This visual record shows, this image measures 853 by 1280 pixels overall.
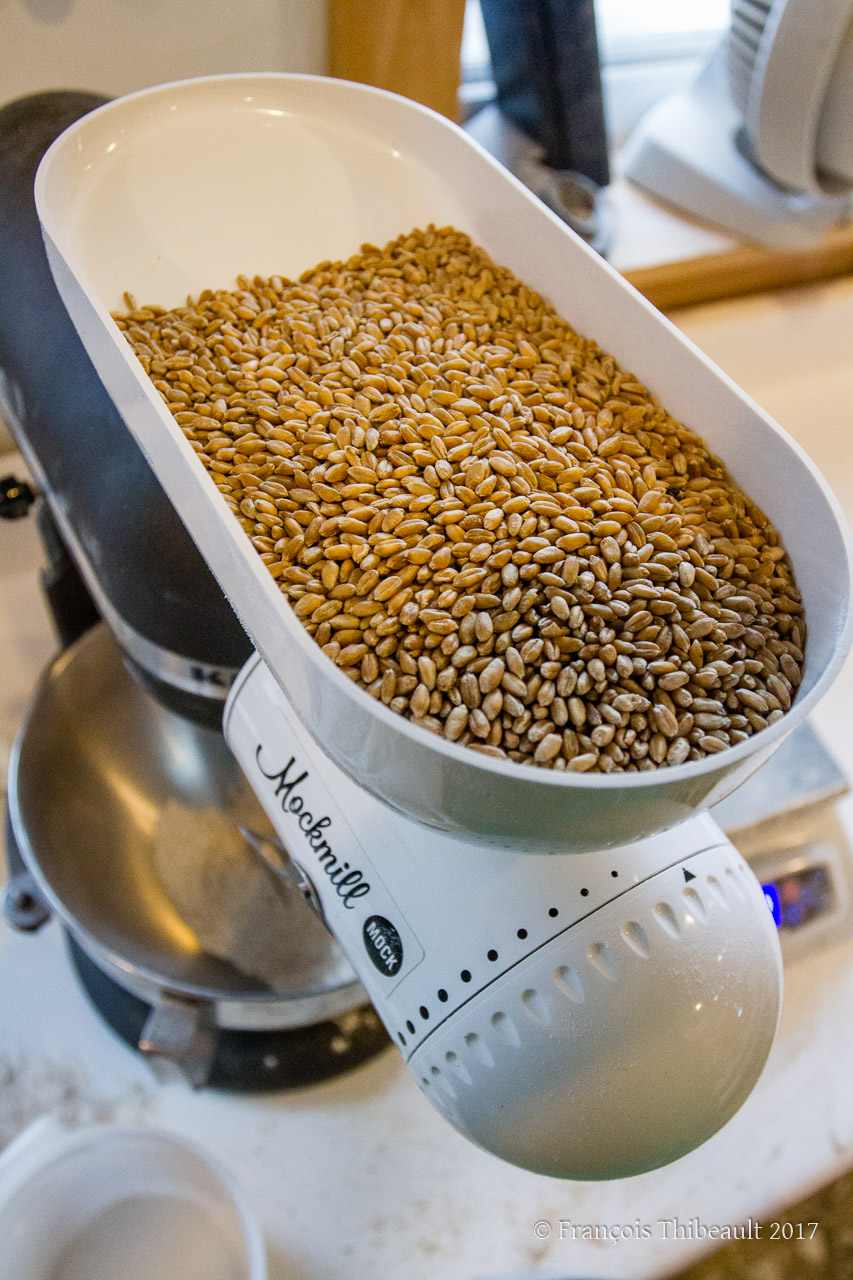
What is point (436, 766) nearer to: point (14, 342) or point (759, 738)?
point (759, 738)

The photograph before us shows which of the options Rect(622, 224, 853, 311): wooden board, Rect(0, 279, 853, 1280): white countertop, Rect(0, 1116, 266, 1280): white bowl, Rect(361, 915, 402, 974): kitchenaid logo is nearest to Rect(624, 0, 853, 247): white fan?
Rect(622, 224, 853, 311): wooden board

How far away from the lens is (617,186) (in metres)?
1.31

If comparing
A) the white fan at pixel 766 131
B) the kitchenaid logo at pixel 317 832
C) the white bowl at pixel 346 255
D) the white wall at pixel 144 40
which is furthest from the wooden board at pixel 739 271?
the kitchenaid logo at pixel 317 832

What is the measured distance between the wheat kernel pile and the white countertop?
21.8 inches

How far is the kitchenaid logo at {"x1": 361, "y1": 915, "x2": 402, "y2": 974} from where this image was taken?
410 millimetres

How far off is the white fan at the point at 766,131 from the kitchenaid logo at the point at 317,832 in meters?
0.95

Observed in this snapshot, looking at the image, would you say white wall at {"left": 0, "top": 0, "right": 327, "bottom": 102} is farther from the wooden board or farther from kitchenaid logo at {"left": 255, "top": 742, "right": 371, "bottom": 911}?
kitchenaid logo at {"left": 255, "top": 742, "right": 371, "bottom": 911}

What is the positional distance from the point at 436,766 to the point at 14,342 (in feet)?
1.34

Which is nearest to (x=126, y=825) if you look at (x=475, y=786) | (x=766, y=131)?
(x=475, y=786)

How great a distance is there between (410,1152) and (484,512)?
1.91ft

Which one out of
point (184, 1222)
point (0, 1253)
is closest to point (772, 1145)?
point (184, 1222)

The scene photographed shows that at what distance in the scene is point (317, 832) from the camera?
1.41 ft

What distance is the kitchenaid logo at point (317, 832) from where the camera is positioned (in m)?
0.42

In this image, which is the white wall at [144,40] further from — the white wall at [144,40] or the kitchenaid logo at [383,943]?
the kitchenaid logo at [383,943]
